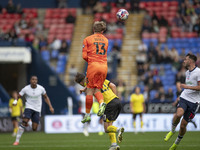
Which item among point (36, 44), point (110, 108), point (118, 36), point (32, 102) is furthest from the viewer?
point (118, 36)

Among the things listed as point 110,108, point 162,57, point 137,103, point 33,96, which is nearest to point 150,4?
point 162,57

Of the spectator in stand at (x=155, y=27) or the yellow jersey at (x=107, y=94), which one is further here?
the spectator in stand at (x=155, y=27)

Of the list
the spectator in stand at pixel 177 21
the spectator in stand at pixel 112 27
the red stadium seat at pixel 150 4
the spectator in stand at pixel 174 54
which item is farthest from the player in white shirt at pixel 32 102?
the red stadium seat at pixel 150 4

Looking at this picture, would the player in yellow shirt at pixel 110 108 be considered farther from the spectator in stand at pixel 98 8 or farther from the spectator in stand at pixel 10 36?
the spectator in stand at pixel 98 8

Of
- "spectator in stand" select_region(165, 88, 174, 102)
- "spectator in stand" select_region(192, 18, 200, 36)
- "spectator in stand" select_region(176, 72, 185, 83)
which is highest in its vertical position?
"spectator in stand" select_region(192, 18, 200, 36)

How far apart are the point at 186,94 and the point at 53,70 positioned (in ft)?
54.2

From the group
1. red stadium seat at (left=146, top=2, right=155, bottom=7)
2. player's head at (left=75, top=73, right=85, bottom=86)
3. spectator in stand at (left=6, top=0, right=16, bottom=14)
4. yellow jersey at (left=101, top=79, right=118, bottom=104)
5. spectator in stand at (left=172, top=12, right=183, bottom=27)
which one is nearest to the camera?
yellow jersey at (left=101, top=79, right=118, bottom=104)

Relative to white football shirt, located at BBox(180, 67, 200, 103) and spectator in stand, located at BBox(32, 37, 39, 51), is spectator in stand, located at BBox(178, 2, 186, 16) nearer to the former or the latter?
spectator in stand, located at BBox(32, 37, 39, 51)

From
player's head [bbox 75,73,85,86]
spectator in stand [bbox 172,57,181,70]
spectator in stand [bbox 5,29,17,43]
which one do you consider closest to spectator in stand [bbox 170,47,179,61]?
spectator in stand [bbox 172,57,181,70]

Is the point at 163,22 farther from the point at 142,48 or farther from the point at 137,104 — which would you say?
the point at 137,104

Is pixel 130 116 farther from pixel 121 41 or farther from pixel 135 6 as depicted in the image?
pixel 135 6

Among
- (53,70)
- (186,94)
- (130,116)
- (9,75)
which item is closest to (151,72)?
(130,116)

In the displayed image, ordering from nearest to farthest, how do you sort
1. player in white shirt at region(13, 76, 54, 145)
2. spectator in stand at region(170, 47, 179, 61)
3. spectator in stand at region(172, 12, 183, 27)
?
player in white shirt at region(13, 76, 54, 145), spectator in stand at region(170, 47, 179, 61), spectator in stand at region(172, 12, 183, 27)

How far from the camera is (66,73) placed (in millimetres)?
29594
